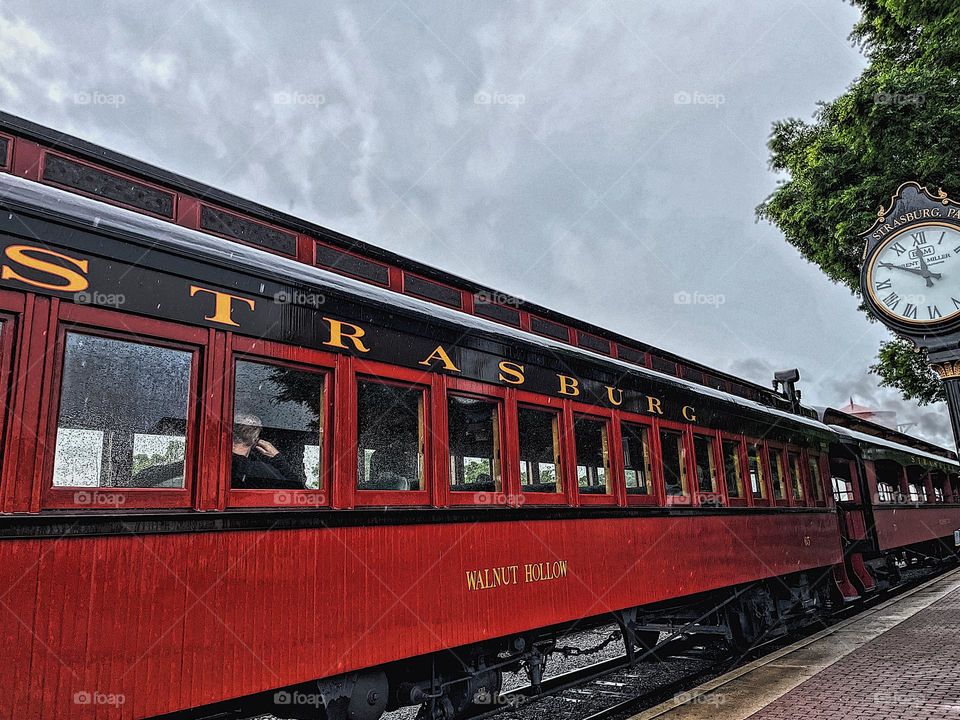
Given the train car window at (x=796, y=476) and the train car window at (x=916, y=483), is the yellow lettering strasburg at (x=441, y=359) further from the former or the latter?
the train car window at (x=916, y=483)

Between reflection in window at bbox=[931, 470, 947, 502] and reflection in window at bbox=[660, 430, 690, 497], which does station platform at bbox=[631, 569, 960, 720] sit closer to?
reflection in window at bbox=[660, 430, 690, 497]

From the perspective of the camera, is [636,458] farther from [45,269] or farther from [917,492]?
[917,492]

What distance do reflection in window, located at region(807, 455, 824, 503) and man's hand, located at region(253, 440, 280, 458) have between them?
8.73m

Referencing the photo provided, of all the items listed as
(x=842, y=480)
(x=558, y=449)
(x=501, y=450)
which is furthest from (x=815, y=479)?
(x=501, y=450)

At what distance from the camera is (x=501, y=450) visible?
494 centimetres

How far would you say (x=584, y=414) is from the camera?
5.80 metres

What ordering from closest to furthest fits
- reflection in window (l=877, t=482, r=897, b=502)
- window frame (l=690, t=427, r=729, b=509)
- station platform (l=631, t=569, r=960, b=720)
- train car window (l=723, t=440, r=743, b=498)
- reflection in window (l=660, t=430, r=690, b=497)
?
1. station platform (l=631, t=569, r=960, b=720)
2. reflection in window (l=660, t=430, r=690, b=497)
3. window frame (l=690, t=427, r=729, b=509)
4. train car window (l=723, t=440, r=743, b=498)
5. reflection in window (l=877, t=482, r=897, b=502)

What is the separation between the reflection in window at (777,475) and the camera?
29.1 ft

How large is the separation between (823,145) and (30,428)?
14.5m

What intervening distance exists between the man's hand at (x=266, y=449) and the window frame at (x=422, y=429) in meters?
0.43

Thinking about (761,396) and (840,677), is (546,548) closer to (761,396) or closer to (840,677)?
(840,677)

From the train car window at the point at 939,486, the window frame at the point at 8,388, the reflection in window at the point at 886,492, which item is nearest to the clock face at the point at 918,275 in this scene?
the window frame at the point at 8,388

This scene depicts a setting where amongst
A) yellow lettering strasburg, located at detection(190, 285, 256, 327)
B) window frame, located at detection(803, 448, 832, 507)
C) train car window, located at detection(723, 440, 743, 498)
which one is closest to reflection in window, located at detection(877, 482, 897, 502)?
window frame, located at detection(803, 448, 832, 507)

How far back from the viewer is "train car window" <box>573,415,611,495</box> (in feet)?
18.6
